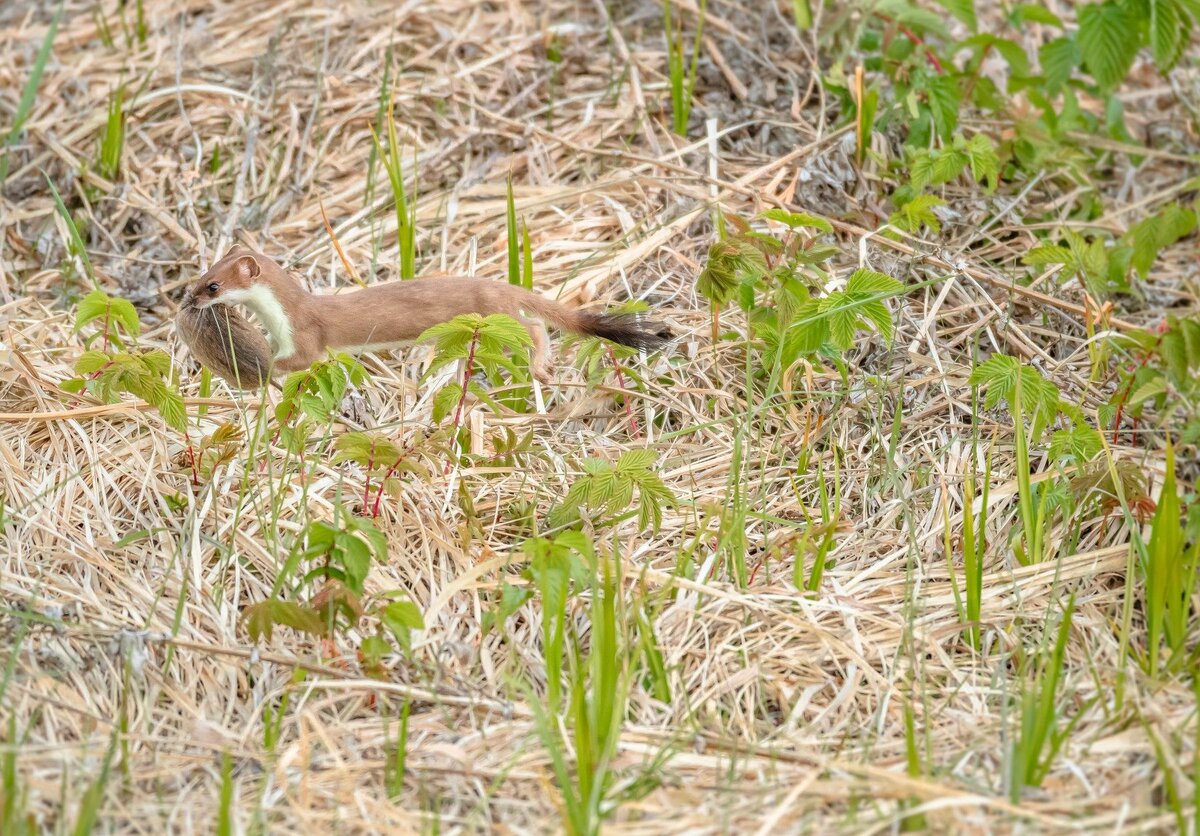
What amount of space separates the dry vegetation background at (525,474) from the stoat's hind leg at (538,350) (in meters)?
0.08

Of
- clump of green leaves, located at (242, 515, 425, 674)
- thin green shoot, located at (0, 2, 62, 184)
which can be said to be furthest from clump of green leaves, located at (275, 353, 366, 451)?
thin green shoot, located at (0, 2, 62, 184)

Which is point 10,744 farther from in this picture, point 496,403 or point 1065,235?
point 1065,235

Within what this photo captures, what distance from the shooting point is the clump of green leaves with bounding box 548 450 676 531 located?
11.1 feet

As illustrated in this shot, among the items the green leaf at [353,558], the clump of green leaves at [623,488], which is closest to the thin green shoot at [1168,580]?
the clump of green leaves at [623,488]

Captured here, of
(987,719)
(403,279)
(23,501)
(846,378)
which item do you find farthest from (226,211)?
(987,719)

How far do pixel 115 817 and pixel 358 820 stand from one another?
446 millimetres

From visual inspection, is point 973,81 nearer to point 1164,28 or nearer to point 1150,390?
point 1164,28

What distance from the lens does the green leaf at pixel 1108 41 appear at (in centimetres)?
466

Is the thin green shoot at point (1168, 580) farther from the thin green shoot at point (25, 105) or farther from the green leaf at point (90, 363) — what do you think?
the thin green shoot at point (25, 105)

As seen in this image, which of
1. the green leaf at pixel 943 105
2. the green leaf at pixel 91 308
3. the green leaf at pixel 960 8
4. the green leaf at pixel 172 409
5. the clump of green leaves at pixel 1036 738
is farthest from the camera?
the green leaf at pixel 960 8

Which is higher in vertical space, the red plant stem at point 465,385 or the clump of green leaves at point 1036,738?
the red plant stem at point 465,385

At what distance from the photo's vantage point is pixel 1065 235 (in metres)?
4.30

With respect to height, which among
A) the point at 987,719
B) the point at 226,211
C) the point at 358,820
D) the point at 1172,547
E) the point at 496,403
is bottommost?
the point at 358,820

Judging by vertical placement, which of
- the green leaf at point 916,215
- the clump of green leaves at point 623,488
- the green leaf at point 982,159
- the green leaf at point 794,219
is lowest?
the clump of green leaves at point 623,488
